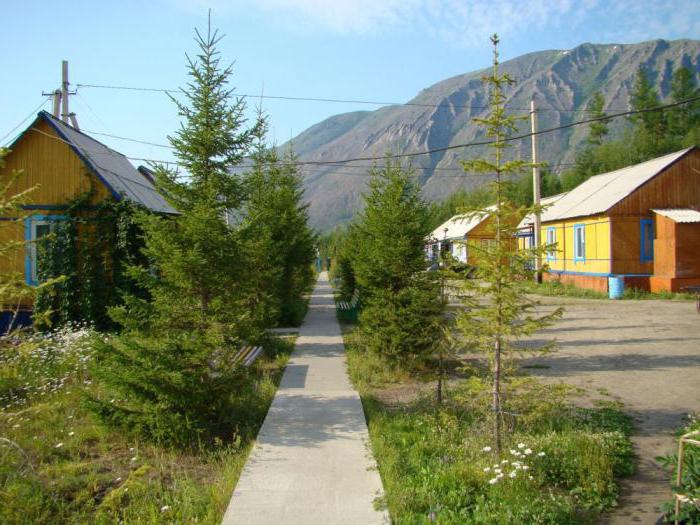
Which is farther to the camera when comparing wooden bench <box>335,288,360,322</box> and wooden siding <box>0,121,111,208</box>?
wooden bench <box>335,288,360,322</box>

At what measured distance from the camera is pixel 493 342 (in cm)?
508

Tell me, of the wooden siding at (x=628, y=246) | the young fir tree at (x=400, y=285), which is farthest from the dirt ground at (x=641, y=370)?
the wooden siding at (x=628, y=246)

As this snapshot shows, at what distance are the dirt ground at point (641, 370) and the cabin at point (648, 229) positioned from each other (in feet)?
12.1

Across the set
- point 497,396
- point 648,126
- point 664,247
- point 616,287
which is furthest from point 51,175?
point 648,126

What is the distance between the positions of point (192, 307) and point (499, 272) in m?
3.70

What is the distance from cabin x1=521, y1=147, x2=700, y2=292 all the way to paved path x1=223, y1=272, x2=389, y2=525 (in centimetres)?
1659

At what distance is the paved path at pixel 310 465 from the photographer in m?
4.06

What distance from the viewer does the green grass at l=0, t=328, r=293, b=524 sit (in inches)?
160

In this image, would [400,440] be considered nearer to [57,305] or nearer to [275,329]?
[275,329]

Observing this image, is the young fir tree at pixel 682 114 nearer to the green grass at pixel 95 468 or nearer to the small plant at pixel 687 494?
the small plant at pixel 687 494

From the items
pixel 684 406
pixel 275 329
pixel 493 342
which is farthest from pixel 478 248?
pixel 275 329

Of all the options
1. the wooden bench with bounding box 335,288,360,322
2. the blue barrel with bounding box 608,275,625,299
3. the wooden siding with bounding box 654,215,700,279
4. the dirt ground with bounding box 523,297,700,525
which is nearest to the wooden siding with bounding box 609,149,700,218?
the wooden siding with bounding box 654,215,700,279

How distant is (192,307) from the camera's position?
6137mm

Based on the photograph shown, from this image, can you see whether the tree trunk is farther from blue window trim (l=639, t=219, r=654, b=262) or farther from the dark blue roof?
blue window trim (l=639, t=219, r=654, b=262)
